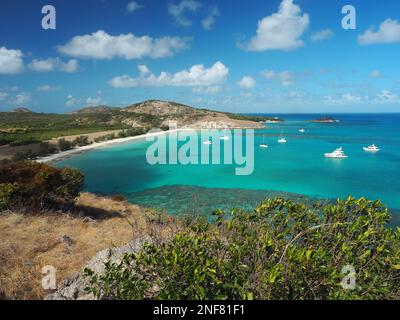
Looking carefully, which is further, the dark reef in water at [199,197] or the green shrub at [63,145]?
the green shrub at [63,145]

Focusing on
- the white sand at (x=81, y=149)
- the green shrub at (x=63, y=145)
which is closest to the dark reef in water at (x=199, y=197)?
the white sand at (x=81, y=149)

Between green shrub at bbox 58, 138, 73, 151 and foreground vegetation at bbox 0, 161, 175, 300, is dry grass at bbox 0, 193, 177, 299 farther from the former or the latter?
green shrub at bbox 58, 138, 73, 151

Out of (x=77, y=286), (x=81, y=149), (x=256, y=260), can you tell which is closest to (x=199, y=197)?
(x=77, y=286)

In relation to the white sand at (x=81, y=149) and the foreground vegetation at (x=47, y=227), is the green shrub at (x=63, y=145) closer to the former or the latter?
the white sand at (x=81, y=149)

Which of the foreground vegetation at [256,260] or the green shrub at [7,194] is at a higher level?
the foreground vegetation at [256,260]

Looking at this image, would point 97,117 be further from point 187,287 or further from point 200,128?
point 187,287

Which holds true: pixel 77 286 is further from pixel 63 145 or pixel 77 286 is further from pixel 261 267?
pixel 63 145

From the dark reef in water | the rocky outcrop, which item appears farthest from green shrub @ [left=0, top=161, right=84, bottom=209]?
the rocky outcrop
